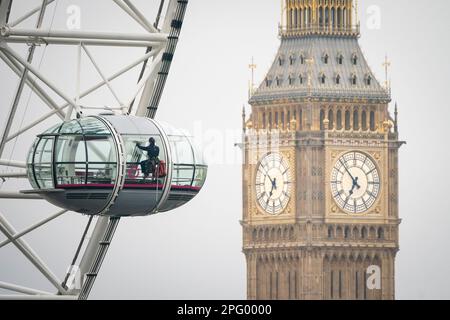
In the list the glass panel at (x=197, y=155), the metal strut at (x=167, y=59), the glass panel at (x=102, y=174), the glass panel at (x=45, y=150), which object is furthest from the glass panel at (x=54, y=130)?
the metal strut at (x=167, y=59)

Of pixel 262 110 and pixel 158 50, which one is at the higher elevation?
pixel 262 110

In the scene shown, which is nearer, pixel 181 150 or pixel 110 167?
pixel 110 167

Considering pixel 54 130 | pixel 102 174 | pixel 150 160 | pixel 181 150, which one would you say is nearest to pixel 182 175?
pixel 181 150

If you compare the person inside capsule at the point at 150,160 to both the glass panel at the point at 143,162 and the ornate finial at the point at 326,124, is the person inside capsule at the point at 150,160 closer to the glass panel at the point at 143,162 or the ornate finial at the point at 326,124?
the glass panel at the point at 143,162

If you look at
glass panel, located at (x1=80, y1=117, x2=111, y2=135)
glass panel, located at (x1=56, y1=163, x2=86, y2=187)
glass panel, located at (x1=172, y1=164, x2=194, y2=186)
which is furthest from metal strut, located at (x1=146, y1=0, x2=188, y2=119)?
glass panel, located at (x1=56, y1=163, x2=86, y2=187)

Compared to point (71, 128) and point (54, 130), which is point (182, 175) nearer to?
point (71, 128)
